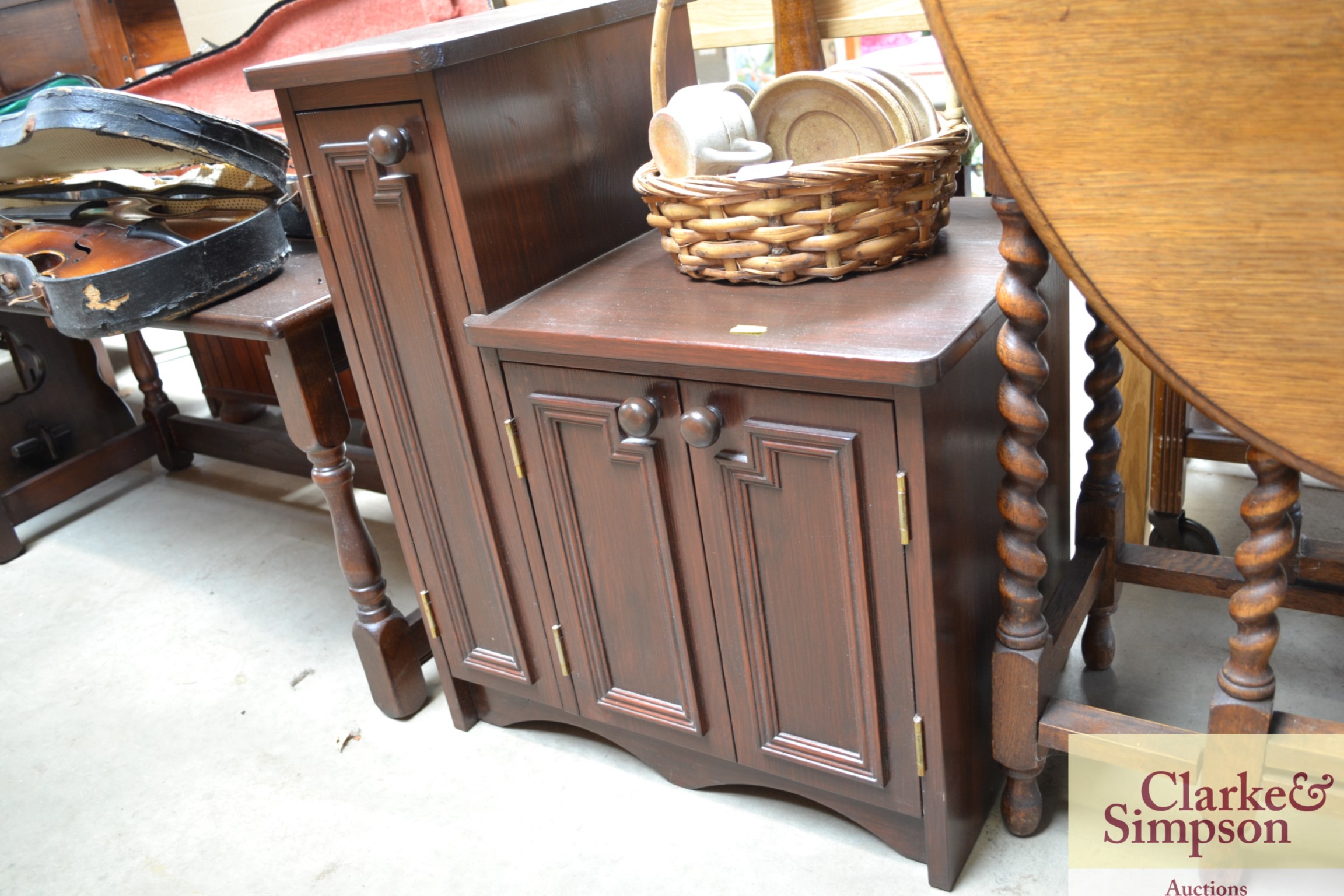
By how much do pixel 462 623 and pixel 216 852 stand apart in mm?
546

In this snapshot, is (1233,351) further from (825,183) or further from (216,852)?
(216,852)

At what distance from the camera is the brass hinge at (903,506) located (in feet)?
3.87

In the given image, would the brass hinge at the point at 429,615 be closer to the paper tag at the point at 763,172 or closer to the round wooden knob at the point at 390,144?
the round wooden knob at the point at 390,144

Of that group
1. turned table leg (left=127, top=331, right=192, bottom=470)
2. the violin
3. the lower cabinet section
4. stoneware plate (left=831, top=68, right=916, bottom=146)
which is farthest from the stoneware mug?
turned table leg (left=127, top=331, right=192, bottom=470)

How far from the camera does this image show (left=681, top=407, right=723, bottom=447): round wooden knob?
4.15 feet

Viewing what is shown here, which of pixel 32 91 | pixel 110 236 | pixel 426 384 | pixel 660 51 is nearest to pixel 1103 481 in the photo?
pixel 660 51

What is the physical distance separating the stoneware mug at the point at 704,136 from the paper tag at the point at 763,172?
5 centimetres

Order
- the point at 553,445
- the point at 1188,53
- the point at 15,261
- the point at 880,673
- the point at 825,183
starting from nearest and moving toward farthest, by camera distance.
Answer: the point at 1188,53 < the point at 825,183 < the point at 880,673 < the point at 553,445 < the point at 15,261

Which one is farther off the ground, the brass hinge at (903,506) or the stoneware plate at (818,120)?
the stoneware plate at (818,120)

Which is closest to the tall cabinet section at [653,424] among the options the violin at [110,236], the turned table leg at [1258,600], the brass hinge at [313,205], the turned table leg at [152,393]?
the brass hinge at [313,205]

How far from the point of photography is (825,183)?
1.22 metres

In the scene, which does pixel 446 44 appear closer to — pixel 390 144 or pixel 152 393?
pixel 390 144

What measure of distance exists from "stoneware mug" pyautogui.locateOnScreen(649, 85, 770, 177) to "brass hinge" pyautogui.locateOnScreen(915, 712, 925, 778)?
2.45 ft

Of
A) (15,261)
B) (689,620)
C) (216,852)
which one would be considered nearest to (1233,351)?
(689,620)
